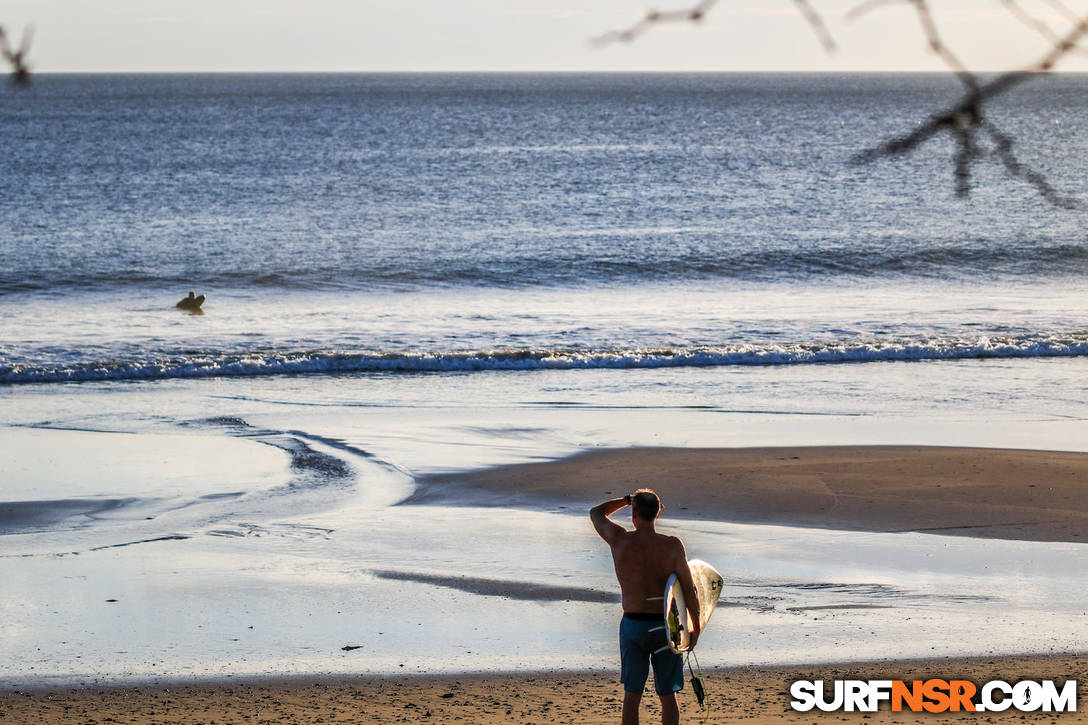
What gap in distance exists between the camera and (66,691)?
26.9ft

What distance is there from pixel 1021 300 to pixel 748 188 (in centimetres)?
2921

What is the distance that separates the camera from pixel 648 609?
22.6 ft

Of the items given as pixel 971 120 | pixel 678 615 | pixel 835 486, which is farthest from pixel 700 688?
pixel 835 486

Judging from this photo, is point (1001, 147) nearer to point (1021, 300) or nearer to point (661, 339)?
point (661, 339)

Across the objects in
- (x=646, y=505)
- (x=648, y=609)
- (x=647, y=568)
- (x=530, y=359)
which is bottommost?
(x=530, y=359)

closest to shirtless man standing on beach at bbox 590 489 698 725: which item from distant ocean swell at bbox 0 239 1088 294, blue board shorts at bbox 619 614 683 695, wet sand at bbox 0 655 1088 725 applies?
blue board shorts at bbox 619 614 683 695

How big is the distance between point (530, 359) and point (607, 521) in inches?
641

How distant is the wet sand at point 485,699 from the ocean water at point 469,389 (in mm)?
294

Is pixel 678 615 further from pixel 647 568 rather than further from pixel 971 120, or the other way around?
pixel 971 120

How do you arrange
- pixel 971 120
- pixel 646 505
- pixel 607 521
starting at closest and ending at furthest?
pixel 971 120
pixel 646 505
pixel 607 521

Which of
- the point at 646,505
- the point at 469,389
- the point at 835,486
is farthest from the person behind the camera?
the point at 469,389

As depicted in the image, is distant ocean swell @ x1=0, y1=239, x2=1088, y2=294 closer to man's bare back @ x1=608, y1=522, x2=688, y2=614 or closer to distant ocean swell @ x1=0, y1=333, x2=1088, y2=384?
Answer: distant ocean swell @ x1=0, y1=333, x2=1088, y2=384

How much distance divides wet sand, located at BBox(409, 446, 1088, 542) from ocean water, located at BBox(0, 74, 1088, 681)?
50 centimetres

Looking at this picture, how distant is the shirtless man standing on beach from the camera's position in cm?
686
